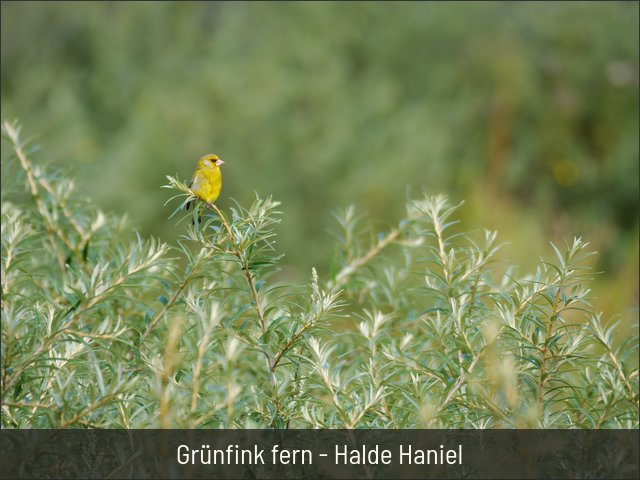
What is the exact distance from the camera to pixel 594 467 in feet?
3.12

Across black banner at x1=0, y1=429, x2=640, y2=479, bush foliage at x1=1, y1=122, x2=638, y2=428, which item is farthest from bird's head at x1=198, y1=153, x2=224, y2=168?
black banner at x1=0, y1=429, x2=640, y2=479

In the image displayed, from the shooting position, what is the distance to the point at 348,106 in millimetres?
9734

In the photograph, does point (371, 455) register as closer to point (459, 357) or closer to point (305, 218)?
point (459, 357)

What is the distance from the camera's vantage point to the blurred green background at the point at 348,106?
753 centimetres

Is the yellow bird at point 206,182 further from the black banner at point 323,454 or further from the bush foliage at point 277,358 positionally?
the black banner at point 323,454

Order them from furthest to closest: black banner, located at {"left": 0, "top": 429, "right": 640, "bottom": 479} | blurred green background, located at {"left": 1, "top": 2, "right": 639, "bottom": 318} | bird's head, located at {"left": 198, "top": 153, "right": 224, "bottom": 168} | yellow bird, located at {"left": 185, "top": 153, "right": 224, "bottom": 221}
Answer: blurred green background, located at {"left": 1, "top": 2, "right": 639, "bottom": 318} < bird's head, located at {"left": 198, "top": 153, "right": 224, "bottom": 168} < yellow bird, located at {"left": 185, "top": 153, "right": 224, "bottom": 221} < black banner, located at {"left": 0, "top": 429, "right": 640, "bottom": 479}

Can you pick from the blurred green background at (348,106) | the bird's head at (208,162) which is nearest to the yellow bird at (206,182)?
the bird's head at (208,162)

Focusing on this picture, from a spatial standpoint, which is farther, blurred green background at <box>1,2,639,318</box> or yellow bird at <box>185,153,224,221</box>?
blurred green background at <box>1,2,639,318</box>

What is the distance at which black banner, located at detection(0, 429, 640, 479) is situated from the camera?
2.83 ft

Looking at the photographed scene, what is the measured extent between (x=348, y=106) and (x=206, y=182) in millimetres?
8500

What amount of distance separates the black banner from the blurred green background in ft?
16.8

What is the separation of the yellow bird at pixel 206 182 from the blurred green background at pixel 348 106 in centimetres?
489

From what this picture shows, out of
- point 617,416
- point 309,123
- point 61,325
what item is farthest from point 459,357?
point 309,123

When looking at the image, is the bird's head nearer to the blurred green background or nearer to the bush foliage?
the bush foliage
